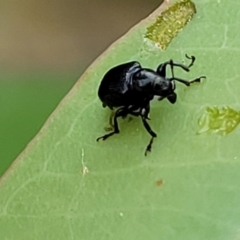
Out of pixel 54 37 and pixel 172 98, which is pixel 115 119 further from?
pixel 54 37

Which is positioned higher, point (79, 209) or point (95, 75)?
point (95, 75)

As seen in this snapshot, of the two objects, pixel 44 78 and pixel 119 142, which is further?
pixel 44 78

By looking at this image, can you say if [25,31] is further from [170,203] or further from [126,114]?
[170,203]

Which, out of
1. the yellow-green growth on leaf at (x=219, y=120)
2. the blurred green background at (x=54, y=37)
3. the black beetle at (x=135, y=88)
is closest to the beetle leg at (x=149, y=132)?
the black beetle at (x=135, y=88)

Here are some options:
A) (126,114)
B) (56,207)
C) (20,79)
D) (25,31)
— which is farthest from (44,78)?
(56,207)

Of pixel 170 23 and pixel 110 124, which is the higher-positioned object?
pixel 170 23

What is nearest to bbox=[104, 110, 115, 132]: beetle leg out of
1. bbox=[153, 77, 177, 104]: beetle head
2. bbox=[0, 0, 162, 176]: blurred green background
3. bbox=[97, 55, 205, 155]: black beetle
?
bbox=[97, 55, 205, 155]: black beetle

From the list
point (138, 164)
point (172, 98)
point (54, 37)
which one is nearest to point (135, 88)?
point (172, 98)
